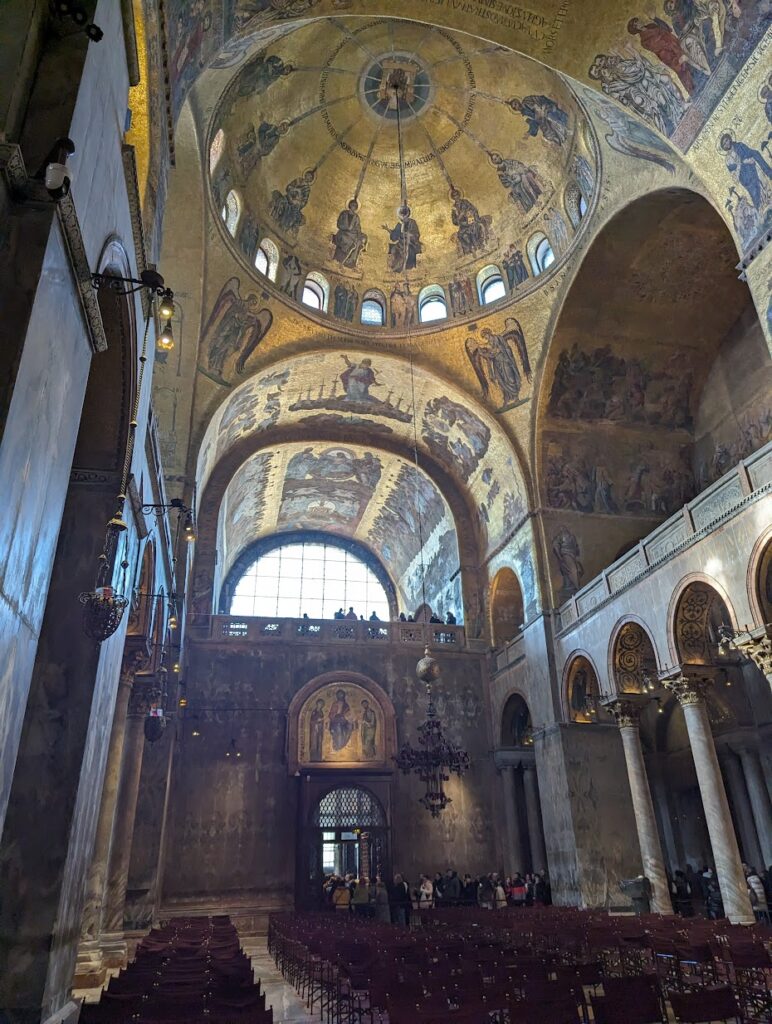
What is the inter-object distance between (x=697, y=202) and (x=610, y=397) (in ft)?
17.6

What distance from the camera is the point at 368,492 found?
26281 millimetres

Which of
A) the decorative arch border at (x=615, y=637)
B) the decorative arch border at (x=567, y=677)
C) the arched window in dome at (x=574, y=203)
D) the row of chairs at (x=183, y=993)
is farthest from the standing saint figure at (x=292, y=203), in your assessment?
the row of chairs at (x=183, y=993)

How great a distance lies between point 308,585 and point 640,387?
15371mm

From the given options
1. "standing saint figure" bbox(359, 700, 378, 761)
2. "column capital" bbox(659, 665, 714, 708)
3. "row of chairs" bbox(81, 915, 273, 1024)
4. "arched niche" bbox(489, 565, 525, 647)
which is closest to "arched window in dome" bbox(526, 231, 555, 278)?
"arched niche" bbox(489, 565, 525, 647)

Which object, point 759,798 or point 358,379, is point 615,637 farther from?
point 358,379

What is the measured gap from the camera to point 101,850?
962 centimetres

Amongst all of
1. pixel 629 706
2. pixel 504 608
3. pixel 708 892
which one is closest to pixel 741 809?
pixel 708 892

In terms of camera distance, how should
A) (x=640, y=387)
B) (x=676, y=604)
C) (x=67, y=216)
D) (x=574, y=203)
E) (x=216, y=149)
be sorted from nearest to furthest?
1. (x=67, y=216)
2. (x=676, y=604)
3. (x=216, y=149)
4. (x=574, y=203)
5. (x=640, y=387)

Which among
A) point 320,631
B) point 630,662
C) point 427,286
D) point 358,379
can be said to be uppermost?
point 427,286

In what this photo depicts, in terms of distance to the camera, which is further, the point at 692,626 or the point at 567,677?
the point at 567,677

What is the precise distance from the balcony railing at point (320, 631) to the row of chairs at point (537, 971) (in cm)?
985

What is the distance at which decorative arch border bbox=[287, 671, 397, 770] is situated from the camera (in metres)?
19.0

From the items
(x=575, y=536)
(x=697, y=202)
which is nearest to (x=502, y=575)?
(x=575, y=536)

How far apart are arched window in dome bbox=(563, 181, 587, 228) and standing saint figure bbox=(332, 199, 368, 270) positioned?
5554 mm
